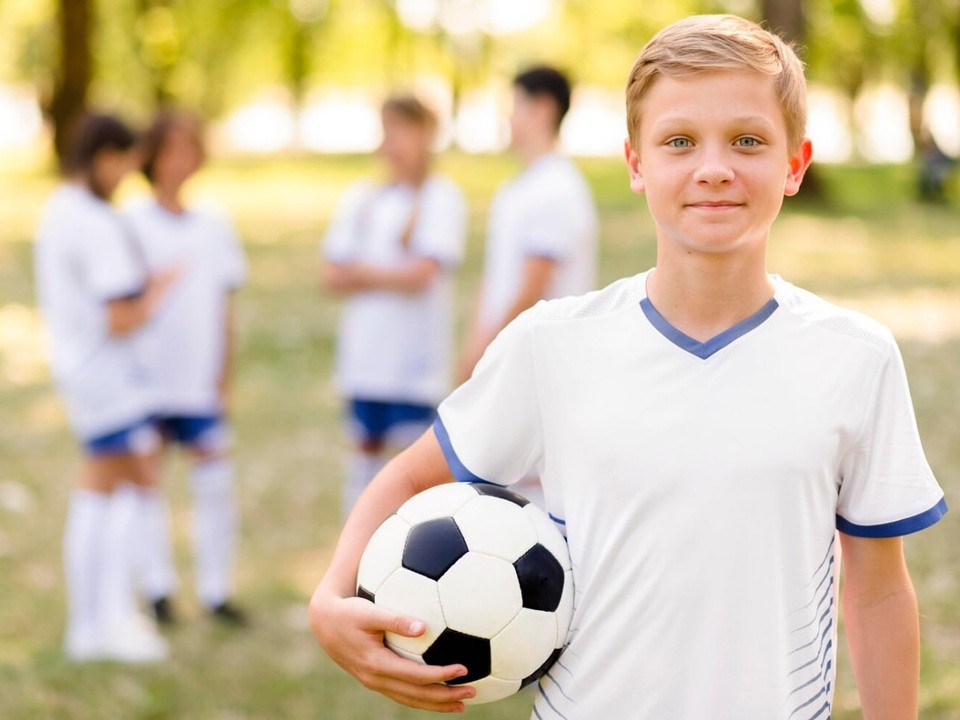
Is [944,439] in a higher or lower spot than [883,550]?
lower

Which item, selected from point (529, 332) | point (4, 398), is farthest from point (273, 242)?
point (529, 332)

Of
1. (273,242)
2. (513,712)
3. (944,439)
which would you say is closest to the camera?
(513,712)

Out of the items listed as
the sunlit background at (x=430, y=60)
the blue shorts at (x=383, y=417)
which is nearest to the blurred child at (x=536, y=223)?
the blue shorts at (x=383, y=417)

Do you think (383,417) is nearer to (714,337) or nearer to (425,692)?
(425,692)

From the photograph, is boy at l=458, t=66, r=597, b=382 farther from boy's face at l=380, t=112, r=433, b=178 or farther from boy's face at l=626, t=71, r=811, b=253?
boy's face at l=626, t=71, r=811, b=253

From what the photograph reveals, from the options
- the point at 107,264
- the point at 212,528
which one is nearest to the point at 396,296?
the point at 107,264

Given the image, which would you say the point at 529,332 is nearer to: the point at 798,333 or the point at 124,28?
the point at 798,333

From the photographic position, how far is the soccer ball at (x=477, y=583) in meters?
2.05

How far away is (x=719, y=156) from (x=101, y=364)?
156 inches

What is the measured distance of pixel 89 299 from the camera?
5.25 metres

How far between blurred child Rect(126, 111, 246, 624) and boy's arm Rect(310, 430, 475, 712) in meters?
3.56

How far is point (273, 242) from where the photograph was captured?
1944 centimetres

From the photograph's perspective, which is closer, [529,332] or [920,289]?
[529,332]

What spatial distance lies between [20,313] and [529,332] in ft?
42.8
